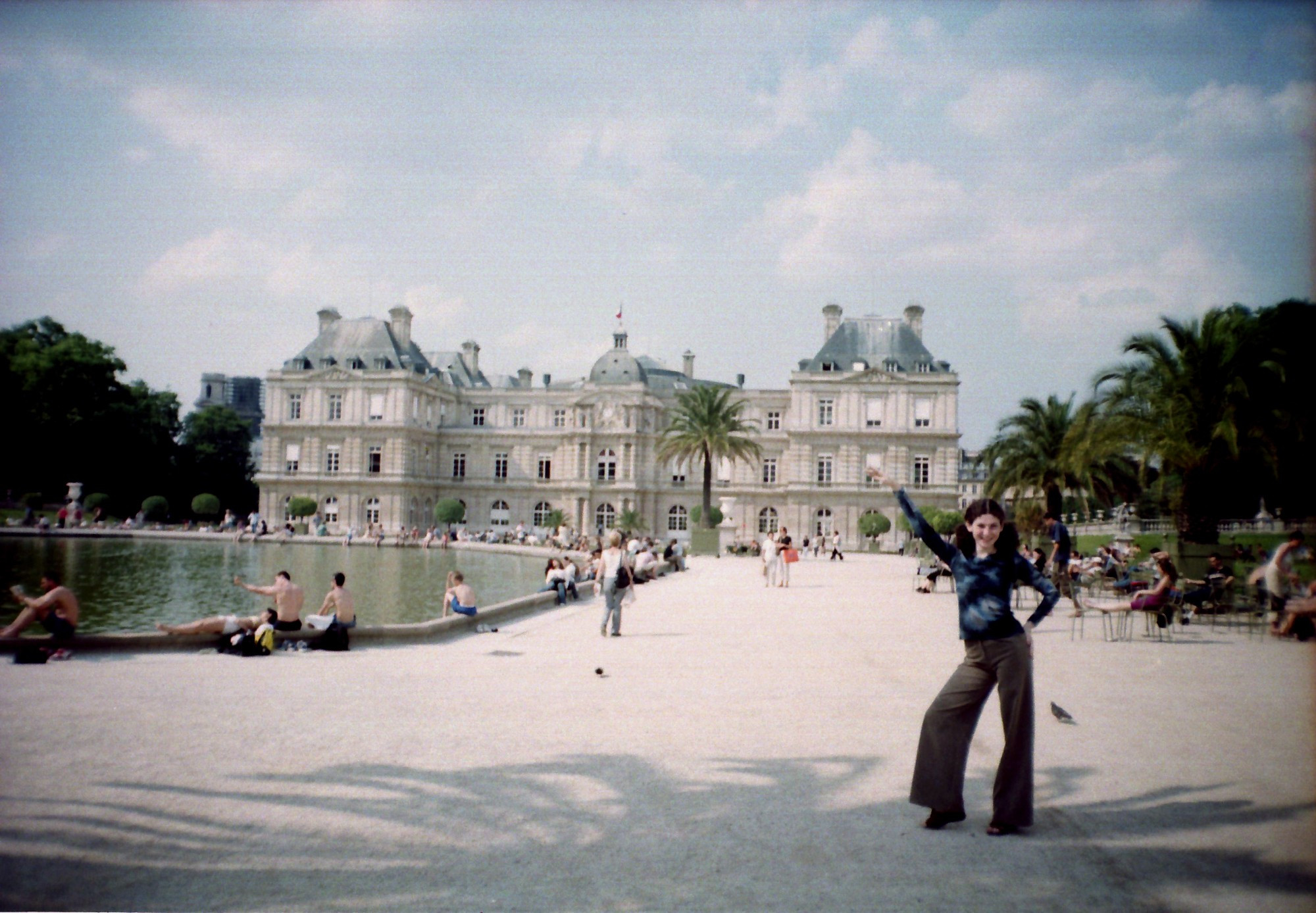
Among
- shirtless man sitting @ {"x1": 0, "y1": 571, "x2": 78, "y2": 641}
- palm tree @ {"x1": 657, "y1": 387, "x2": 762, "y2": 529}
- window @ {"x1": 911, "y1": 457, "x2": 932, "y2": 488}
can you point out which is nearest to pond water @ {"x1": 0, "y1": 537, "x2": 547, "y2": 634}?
shirtless man sitting @ {"x1": 0, "y1": 571, "x2": 78, "y2": 641}

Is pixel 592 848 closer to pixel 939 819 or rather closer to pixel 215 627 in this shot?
pixel 939 819

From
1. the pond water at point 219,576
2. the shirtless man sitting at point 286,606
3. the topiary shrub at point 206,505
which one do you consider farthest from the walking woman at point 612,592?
the topiary shrub at point 206,505

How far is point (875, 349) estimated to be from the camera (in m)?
57.7

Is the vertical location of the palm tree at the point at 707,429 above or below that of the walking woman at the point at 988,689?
above

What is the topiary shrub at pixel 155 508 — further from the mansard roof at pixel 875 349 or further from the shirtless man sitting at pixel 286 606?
the shirtless man sitting at pixel 286 606

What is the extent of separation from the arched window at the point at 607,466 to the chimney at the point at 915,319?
805 inches

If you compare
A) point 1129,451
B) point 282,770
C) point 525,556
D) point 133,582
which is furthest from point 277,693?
point 525,556

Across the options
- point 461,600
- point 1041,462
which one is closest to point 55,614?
point 461,600

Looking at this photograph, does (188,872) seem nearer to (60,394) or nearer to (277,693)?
(277,693)

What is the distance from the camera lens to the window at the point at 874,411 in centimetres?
5634

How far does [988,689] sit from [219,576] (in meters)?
23.7

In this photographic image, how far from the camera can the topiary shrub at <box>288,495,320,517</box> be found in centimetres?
5644

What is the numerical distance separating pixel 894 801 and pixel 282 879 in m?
3.26

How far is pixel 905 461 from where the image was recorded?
56156 millimetres
